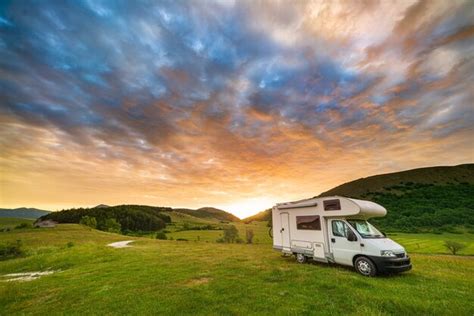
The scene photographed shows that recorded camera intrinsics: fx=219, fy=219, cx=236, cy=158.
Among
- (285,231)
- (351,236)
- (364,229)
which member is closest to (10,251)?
(285,231)

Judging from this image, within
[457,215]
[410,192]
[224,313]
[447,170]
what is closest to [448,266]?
[224,313]

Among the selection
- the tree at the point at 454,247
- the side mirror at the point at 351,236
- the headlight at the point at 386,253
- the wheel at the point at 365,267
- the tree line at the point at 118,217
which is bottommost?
the wheel at the point at 365,267

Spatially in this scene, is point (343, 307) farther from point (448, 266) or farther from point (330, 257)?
point (448, 266)

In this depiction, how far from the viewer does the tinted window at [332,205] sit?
13048 millimetres

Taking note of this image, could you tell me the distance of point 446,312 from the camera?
6.85 meters

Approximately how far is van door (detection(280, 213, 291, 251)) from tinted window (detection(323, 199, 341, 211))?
335cm

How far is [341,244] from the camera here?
12.6 m

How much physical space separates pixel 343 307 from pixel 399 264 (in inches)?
230

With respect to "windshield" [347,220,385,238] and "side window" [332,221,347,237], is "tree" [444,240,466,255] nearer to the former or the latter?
"windshield" [347,220,385,238]

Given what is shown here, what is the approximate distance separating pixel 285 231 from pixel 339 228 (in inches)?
173

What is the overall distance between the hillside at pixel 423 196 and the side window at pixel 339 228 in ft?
114

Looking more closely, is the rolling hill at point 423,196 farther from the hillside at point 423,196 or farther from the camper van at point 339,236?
the camper van at point 339,236

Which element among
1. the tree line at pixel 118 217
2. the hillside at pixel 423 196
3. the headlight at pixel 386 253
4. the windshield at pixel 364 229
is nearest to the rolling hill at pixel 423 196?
the hillside at pixel 423 196

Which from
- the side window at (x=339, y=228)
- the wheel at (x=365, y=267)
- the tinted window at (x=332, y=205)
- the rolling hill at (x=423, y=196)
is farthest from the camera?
the rolling hill at (x=423, y=196)
